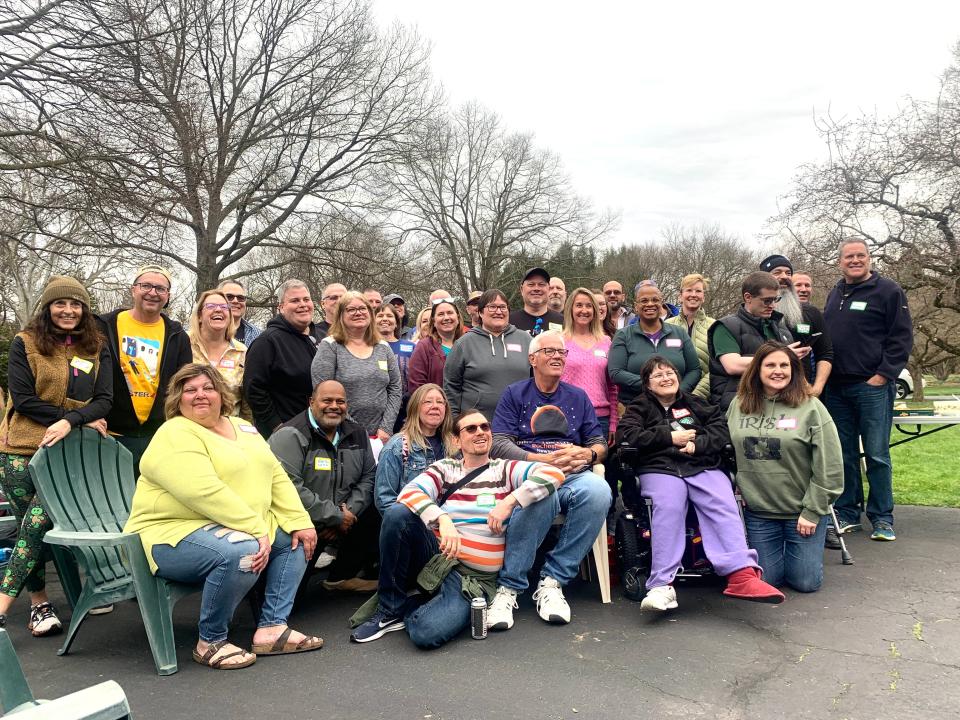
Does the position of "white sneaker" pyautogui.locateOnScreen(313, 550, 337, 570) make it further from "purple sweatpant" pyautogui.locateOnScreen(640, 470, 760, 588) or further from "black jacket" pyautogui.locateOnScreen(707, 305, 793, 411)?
"black jacket" pyautogui.locateOnScreen(707, 305, 793, 411)

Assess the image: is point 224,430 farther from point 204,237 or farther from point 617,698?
point 204,237

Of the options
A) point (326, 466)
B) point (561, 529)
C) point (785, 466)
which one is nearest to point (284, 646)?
point (326, 466)

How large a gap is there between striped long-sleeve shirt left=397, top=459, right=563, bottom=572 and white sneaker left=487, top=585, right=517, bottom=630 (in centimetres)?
14

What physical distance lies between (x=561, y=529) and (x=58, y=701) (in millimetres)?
3069

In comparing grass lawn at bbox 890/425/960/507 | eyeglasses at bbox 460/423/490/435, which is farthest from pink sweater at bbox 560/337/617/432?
grass lawn at bbox 890/425/960/507

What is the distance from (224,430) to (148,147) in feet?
20.4

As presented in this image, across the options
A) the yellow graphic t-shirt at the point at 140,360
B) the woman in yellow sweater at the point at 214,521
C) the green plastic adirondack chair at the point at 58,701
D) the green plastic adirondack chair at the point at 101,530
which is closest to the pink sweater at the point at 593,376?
the woman in yellow sweater at the point at 214,521

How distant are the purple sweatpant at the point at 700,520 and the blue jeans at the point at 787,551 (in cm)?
33

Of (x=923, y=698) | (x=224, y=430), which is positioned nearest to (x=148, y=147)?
(x=224, y=430)

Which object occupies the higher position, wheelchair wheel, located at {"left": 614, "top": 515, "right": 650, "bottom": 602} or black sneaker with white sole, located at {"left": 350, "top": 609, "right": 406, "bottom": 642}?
wheelchair wheel, located at {"left": 614, "top": 515, "right": 650, "bottom": 602}

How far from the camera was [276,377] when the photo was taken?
16.3 ft

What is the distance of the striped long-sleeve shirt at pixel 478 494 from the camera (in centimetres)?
395

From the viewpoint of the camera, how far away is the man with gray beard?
5.45m

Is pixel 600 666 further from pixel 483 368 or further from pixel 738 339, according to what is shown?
pixel 738 339
